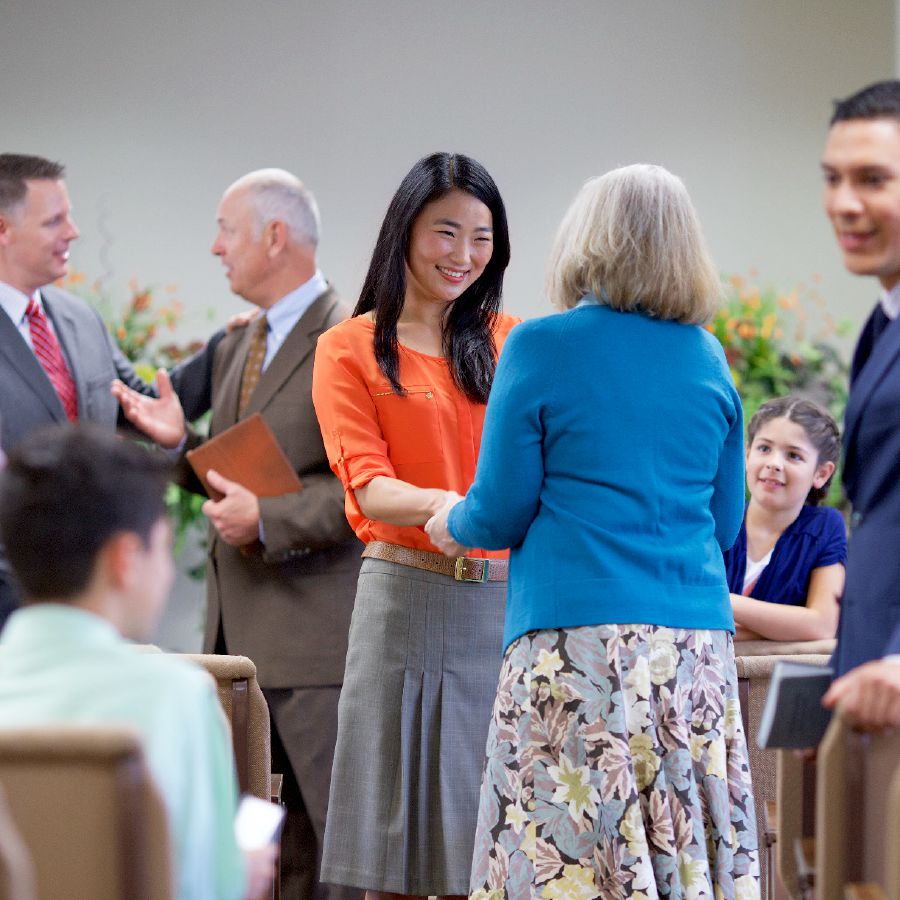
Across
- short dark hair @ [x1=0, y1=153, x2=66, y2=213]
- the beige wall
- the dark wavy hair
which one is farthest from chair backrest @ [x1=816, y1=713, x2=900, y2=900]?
the beige wall

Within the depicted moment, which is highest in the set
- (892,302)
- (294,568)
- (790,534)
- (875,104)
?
(875,104)

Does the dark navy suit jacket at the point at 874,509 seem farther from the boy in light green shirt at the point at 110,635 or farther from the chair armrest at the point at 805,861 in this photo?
the boy in light green shirt at the point at 110,635

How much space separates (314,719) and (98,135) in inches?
142

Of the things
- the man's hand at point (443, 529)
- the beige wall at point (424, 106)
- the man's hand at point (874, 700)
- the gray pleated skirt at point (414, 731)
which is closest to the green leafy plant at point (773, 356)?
the beige wall at point (424, 106)

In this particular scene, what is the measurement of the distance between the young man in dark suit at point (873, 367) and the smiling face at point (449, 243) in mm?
1114

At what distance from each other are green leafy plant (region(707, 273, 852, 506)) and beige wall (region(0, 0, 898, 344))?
0.36 metres

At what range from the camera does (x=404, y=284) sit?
270cm

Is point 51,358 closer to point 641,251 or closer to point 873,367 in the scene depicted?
point 641,251

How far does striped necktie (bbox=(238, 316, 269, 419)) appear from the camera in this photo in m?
3.65

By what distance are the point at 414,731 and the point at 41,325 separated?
5.57ft

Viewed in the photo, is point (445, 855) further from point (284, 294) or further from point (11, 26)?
point (11, 26)

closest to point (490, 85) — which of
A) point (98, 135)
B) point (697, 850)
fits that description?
point (98, 135)

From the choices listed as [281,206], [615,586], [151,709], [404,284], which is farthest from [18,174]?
[151,709]

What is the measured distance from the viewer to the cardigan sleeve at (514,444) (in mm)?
2086
